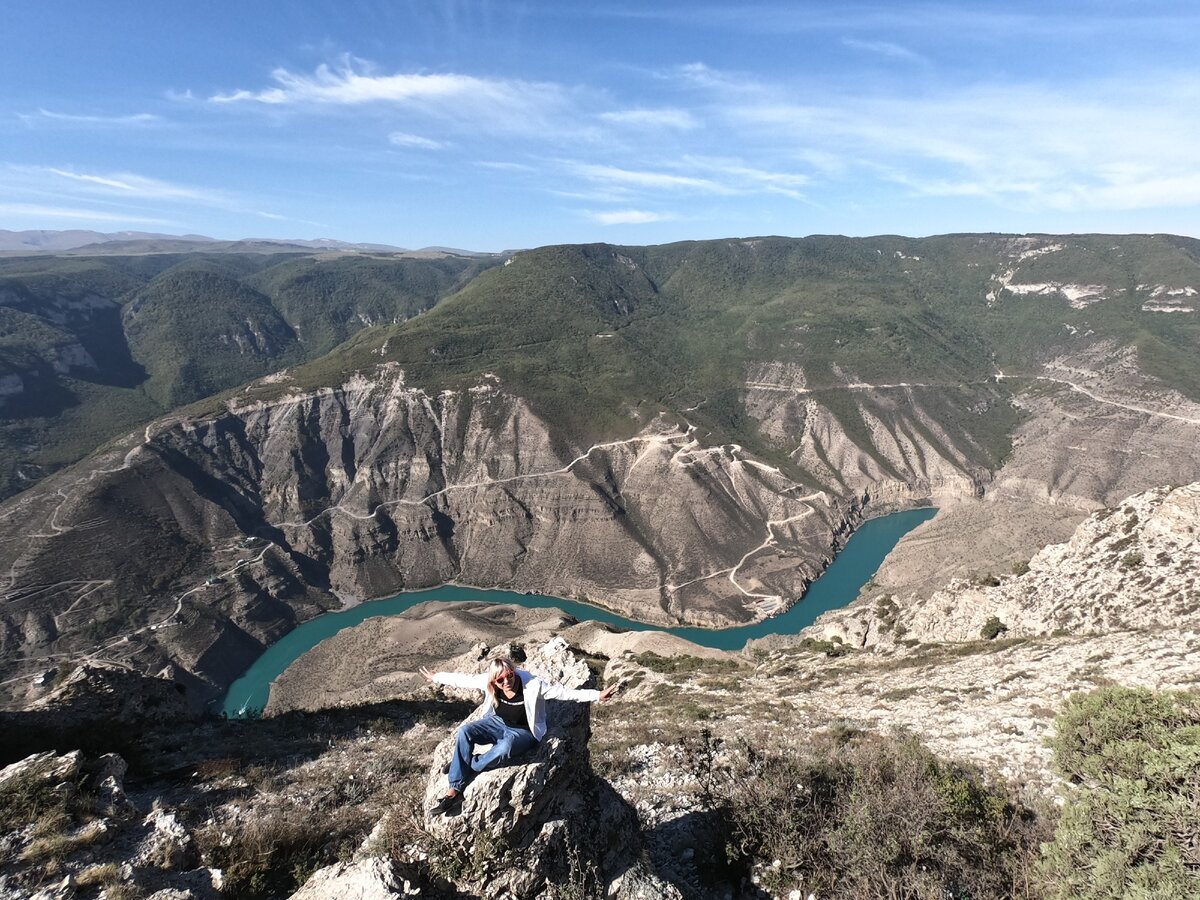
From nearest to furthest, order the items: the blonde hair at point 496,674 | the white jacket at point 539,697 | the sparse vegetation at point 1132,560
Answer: the white jacket at point 539,697 → the blonde hair at point 496,674 → the sparse vegetation at point 1132,560

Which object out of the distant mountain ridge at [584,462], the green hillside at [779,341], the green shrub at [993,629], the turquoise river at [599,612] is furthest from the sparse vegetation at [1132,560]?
the green hillside at [779,341]

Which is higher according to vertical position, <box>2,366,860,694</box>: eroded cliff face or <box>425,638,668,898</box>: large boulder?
<box>425,638,668,898</box>: large boulder

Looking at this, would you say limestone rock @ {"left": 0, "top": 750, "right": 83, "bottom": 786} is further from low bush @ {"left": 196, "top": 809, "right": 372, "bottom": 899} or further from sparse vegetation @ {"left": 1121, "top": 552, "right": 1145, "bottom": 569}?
sparse vegetation @ {"left": 1121, "top": 552, "right": 1145, "bottom": 569}

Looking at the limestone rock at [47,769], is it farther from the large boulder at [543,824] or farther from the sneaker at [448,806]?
the sneaker at [448,806]

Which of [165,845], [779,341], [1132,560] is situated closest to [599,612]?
[1132,560]

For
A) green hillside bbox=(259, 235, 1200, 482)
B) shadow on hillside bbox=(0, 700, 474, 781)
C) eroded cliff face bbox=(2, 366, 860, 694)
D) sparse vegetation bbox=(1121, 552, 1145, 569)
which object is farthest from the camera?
green hillside bbox=(259, 235, 1200, 482)

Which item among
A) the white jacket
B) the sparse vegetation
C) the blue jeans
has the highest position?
the white jacket

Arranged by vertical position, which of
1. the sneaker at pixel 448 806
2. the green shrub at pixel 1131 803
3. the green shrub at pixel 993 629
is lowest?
the green shrub at pixel 993 629

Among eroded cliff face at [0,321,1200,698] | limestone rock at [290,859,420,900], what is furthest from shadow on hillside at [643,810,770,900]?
eroded cliff face at [0,321,1200,698]
